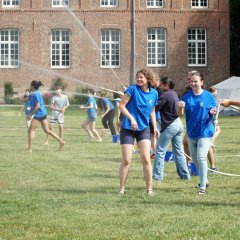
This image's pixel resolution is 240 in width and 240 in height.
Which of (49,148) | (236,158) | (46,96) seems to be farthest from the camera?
(46,96)

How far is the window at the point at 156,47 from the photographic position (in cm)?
5797

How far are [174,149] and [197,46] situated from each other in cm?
4293

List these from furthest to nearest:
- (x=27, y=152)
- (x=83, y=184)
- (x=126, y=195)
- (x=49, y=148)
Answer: (x=49, y=148)
(x=27, y=152)
(x=83, y=184)
(x=126, y=195)

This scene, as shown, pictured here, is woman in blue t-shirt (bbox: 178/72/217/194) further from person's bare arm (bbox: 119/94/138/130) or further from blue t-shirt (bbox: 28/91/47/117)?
blue t-shirt (bbox: 28/91/47/117)

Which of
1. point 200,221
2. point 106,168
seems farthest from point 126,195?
point 106,168

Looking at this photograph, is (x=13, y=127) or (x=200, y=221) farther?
(x=13, y=127)

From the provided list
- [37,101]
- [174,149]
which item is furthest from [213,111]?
[37,101]

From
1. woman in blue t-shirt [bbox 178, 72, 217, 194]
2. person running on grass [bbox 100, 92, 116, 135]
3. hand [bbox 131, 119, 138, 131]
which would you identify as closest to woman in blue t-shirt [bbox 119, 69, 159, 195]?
hand [bbox 131, 119, 138, 131]

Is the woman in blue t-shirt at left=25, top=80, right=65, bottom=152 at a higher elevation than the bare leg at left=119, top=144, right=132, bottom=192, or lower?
higher

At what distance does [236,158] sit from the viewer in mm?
20297

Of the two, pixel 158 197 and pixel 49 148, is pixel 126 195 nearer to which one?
pixel 158 197

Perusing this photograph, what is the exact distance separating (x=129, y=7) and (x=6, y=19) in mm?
7416

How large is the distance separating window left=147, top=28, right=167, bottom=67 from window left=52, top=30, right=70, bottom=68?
4941 millimetres

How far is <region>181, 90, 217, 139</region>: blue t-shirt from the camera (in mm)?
13422
